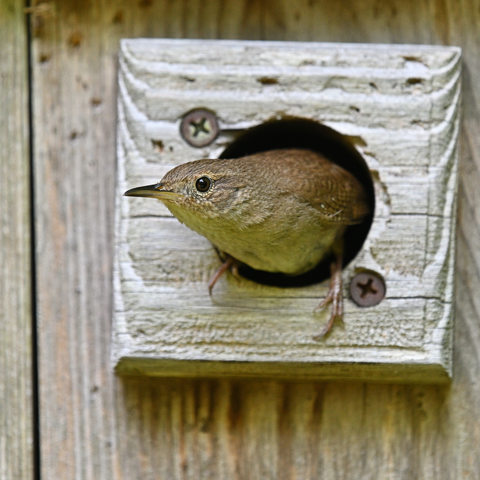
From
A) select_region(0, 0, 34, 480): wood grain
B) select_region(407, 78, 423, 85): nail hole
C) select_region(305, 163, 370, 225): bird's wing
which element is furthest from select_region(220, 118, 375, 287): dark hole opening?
select_region(0, 0, 34, 480): wood grain

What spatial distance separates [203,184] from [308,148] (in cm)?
86

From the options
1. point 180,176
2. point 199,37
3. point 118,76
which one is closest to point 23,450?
point 180,176

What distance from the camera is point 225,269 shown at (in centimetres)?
211

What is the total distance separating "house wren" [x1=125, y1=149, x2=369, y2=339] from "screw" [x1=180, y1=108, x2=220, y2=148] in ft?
0.40

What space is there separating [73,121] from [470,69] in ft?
4.34

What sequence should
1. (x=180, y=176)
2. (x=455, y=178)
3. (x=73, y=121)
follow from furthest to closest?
1. (x=73, y=121)
2. (x=455, y=178)
3. (x=180, y=176)

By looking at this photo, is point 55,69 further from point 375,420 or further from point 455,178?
point 375,420

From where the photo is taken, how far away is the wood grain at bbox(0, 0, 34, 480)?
2199 mm

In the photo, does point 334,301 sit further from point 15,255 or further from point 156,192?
point 15,255

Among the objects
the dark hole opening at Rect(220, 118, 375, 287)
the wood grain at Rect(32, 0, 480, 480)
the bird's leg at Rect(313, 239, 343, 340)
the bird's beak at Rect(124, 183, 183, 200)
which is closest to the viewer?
the bird's beak at Rect(124, 183, 183, 200)

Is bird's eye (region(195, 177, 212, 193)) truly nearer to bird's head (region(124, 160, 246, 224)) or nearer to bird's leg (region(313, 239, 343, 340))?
bird's head (region(124, 160, 246, 224))

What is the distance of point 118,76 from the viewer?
87.4 inches

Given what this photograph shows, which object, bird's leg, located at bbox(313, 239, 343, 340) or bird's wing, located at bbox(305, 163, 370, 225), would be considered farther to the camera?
bird's wing, located at bbox(305, 163, 370, 225)

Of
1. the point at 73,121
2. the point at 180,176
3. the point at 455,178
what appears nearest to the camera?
the point at 180,176
